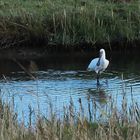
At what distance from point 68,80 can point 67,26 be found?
142 inches

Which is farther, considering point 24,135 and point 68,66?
point 68,66

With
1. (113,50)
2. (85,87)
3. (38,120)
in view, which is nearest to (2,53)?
(113,50)

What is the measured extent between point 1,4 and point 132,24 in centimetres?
412

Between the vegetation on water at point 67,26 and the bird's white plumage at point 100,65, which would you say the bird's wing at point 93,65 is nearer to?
the bird's white plumage at point 100,65

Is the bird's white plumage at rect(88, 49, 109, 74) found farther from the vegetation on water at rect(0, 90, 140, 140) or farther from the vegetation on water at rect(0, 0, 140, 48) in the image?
the vegetation on water at rect(0, 90, 140, 140)

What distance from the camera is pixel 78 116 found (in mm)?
7781

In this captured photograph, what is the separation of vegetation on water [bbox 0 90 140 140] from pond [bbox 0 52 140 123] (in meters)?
3.22

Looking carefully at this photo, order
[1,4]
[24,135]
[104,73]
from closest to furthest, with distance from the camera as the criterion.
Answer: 1. [24,135]
2. [104,73]
3. [1,4]

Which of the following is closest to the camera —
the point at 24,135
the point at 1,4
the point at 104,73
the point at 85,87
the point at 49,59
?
the point at 24,135

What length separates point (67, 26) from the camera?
18484 mm

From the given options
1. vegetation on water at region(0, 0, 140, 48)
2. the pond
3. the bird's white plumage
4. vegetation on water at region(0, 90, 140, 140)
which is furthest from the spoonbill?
vegetation on water at region(0, 90, 140, 140)

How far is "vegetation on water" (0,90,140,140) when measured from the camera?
24.2 feet

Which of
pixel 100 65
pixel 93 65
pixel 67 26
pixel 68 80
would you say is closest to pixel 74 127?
pixel 68 80

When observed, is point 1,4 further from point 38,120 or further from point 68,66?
point 38,120
